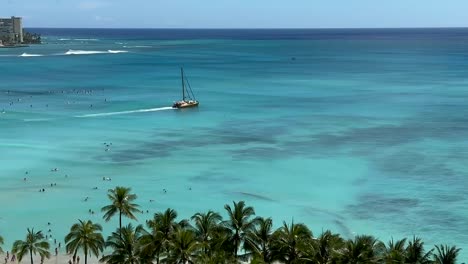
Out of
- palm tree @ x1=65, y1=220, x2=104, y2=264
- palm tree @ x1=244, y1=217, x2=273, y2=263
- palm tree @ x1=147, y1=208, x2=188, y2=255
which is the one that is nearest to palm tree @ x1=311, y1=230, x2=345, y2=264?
palm tree @ x1=244, y1=217, x2=273, y2=263

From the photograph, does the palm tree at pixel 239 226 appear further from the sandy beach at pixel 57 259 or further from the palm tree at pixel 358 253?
the sandy beach at pixel 57 259

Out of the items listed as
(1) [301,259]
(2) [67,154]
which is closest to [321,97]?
(2) [67,154]

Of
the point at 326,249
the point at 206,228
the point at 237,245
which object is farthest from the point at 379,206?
the point at 206,228

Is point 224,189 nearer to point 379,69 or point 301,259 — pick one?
point 301,259

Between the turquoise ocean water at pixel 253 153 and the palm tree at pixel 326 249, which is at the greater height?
the turquoise ocean water at pixel 253 153

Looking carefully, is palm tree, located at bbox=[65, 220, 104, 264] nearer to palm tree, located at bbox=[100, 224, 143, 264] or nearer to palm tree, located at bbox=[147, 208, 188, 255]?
palm tree, located at bbox=[100, 224, 143, 264]

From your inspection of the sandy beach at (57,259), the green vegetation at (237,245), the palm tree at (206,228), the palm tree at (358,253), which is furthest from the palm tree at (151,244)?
the sandy beach at (57,259)

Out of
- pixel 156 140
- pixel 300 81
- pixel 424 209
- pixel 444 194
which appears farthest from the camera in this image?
pixel 300 81

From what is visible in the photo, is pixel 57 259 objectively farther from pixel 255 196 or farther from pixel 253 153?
pixel 253 153
